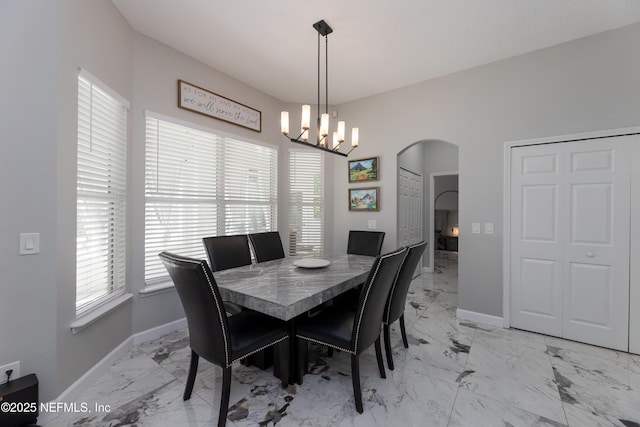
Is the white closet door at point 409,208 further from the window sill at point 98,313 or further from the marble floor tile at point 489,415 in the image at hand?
the window sill at point 98,313

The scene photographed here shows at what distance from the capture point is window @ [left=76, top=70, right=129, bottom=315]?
187cm

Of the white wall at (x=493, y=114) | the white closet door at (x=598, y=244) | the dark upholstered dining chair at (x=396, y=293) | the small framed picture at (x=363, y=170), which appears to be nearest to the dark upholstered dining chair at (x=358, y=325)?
the dark upholstered dining chair at (x=396, y=293)

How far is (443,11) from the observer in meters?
2.19

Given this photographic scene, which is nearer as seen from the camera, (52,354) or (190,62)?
(52,354)

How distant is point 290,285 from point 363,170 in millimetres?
2562

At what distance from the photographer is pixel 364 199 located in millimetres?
3949

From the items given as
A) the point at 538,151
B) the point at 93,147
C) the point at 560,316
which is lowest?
the point at 560,316

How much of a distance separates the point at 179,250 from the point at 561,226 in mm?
3982

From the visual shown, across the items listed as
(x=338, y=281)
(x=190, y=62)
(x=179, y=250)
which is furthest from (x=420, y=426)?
(x=190, y=62)

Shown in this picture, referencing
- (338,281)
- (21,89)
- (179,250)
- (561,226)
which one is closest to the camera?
(21,89)

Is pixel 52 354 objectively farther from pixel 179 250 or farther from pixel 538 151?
pixel 538 151

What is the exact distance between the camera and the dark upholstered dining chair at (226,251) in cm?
241

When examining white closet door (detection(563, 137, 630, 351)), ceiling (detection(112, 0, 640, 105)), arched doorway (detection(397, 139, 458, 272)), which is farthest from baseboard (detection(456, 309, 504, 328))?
ceiling (detection(112, 0, 640, 105))

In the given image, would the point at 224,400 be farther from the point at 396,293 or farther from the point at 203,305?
the point at 396,293
